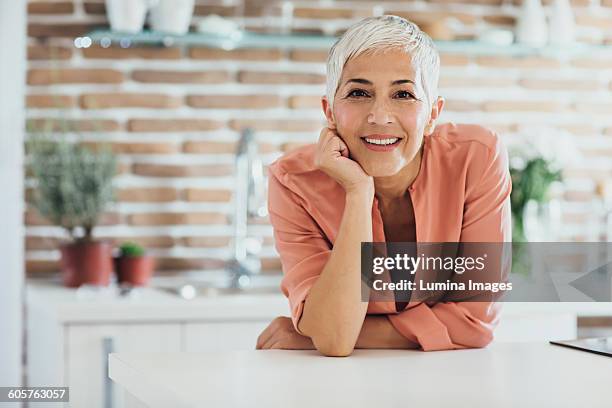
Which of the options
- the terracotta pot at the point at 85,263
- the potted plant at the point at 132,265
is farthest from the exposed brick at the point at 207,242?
the terracotta pot at the point at 85,263

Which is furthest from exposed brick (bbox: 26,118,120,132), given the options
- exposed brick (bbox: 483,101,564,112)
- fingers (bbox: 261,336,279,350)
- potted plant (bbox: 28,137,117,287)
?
fingers (bbox: 261,336,279,350)

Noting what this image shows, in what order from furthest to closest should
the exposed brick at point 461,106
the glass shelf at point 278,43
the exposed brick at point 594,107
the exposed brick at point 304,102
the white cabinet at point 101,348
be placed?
the exposed brick at point 594,107 < the exposed brick at point 461,106 < the exposed brick at point 304,102 < the glass shelf at point 278,43 < the white cabinet at point 101,348

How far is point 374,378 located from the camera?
57.9 inches

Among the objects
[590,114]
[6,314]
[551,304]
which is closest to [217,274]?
[6,314]

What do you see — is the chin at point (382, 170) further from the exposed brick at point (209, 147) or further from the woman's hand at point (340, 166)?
the exposed brick at point (209, 147)

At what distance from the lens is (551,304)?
10.6 feet

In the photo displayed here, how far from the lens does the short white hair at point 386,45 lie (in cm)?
181

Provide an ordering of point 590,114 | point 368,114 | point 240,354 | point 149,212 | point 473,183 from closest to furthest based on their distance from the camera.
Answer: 1. point 240,354
2. point 368,114
3. point 473,183
4. point 149,212
5. point 590,114

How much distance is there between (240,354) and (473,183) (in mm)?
617

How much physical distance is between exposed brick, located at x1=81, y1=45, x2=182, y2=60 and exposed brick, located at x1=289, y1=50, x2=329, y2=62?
0.45m

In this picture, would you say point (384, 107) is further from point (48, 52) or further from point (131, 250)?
point (48, 52)

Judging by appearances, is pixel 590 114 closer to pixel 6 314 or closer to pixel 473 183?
pixel 473 183

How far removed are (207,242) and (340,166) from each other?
182cm

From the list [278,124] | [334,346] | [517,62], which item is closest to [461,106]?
[517,62]
